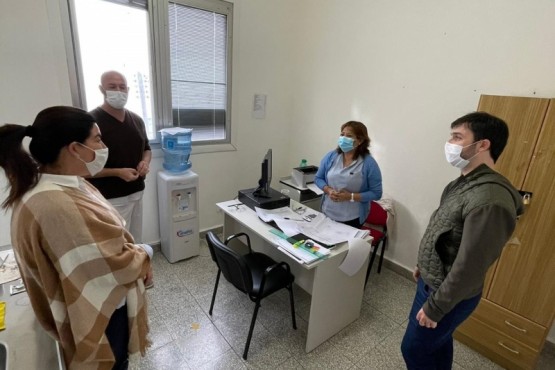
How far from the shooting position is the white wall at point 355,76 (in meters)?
2.01

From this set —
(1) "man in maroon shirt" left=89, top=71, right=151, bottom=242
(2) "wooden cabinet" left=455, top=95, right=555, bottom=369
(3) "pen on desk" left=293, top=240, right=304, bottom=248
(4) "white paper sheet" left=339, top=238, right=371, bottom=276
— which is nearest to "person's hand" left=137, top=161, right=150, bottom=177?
(1) "man in maroon shirt" left=89, top=71, right=151, bottom=242

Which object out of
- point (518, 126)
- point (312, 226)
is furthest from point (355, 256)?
point (518, 126)

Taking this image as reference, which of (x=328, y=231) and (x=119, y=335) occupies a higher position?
(x=328, y=231)

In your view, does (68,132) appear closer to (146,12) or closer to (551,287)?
(146,12)

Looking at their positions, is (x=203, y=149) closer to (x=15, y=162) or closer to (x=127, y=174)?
(x=127, y=174)

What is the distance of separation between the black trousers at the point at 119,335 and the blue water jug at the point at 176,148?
180cm

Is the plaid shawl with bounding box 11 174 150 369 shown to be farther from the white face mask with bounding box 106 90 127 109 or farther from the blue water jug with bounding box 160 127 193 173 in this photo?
the blue water jug with bounding box 160 127 193 173

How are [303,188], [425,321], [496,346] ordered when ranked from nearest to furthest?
[425,321] → [496,346] → [303,188]

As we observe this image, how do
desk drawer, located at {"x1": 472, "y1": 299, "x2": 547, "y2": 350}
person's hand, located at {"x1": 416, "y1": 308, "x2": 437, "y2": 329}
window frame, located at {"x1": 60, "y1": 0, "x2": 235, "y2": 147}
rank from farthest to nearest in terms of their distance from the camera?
window frame, located at {"x1": 60, "y1": 0, "x2": 235, "y2": 147} → desk drawer, located at {"x1": 472, "y1": 299, "x2": 547, "y2": 350} → person's hand, located at {"x1": 416, "y1": 308, "x2": 437, "y2": 329}

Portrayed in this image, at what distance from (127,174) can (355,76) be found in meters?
2.35

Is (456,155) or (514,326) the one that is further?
(514,326)

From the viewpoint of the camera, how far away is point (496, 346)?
1.92 meters

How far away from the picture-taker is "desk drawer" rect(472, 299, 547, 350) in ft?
5.78

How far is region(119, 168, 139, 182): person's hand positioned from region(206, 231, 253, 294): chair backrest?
0.78 m
